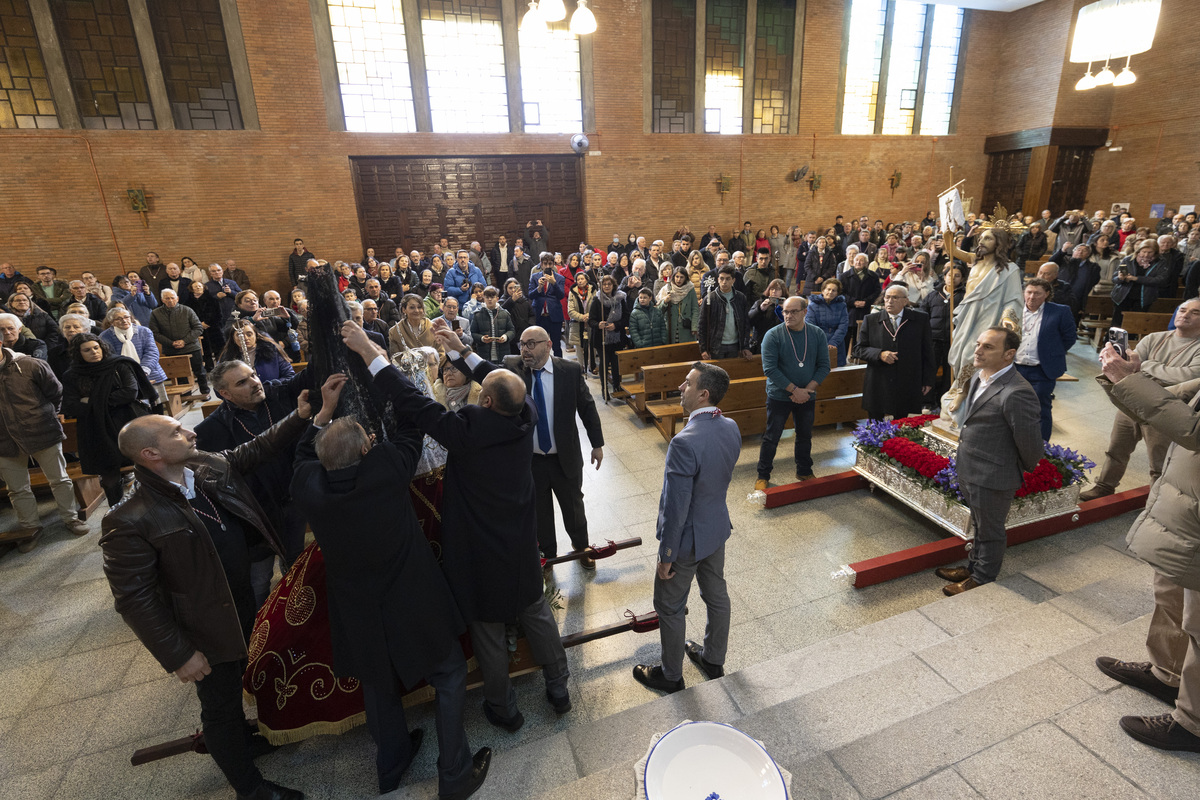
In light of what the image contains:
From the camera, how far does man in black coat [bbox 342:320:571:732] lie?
7.52 ft

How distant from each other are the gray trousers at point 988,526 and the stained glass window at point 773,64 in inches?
589

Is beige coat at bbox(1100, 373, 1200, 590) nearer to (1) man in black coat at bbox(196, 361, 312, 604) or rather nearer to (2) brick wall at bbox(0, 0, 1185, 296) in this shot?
(1) man in black coat at bbox(196, 361, 312, 604)

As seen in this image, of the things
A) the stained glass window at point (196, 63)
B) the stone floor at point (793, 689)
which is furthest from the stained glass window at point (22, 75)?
the stone floor at point (793, 689)

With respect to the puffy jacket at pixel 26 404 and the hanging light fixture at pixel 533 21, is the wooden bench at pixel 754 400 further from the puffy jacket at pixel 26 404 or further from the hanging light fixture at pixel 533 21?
the puffy jacket at pixel 26 404

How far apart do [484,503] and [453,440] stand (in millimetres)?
330

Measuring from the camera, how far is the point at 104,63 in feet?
36.1

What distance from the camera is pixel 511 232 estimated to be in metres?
14.5

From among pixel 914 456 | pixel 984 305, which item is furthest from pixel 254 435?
pixel 984 305

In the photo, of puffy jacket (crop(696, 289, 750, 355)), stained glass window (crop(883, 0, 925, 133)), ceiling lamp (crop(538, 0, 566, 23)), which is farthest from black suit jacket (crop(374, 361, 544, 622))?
stained glass window (crop(883, 0, 925, 133))

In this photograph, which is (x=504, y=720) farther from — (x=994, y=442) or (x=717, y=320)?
(x=717, y=320)

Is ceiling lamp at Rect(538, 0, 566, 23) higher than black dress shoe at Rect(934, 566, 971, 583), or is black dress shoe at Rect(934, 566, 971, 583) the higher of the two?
ceiling lamp at Rect(538, 0, 566, 23)

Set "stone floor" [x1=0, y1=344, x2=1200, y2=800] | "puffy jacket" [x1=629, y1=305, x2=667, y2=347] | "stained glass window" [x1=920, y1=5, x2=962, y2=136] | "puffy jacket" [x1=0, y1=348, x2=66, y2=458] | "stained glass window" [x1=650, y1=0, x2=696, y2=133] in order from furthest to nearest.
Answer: "stained glass window" [x1=920, y1=5, x2=962, y2=136] → "stained glass window" [x1=650, y1=0, x2=696, y2=133] → "puffy jacket" [x1=629, y1=305, x2=667, y2=347] → "puffy jacket" [x1=0, y1=348, x2=66, y2=458] → "stone floor" [x1=0, y1=344, x2=1200, y2=800]

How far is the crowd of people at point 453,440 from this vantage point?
2.16 m

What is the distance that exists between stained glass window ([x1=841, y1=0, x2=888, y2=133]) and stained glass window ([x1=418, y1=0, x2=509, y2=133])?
1015 cm
